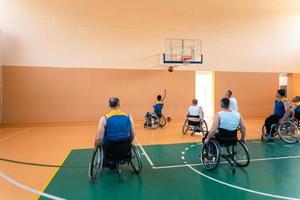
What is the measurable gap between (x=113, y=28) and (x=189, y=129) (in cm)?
464

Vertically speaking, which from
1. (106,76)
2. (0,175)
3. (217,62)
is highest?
(217,62)

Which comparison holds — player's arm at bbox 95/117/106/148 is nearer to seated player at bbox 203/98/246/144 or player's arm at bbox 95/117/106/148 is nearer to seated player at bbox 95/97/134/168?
seated player at bbox 95/97/134/168

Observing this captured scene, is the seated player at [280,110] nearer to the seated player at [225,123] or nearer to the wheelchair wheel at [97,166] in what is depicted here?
the seated player at [225,123]

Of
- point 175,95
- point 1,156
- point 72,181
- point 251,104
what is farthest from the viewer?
point 251,104

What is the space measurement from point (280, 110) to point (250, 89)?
16.1ft

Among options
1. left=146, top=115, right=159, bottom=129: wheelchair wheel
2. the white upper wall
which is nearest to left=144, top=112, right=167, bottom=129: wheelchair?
left=146, top=115, right=159, bottom=129: wheelchair wheel

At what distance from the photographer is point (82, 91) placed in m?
8.65

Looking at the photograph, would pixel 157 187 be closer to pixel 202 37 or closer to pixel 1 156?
pixel 1 156

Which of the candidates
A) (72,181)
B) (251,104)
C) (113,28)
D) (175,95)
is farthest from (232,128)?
(251,104)

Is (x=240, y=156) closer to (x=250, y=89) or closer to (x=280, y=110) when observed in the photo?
(x=280, y=110)

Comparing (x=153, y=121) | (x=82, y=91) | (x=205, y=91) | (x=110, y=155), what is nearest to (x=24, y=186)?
(x=110, y=155)

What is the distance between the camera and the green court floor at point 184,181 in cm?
278

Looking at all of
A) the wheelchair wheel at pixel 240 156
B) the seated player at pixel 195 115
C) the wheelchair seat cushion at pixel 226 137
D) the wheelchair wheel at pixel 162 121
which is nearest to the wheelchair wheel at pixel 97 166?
the wheelchair seat cushion at pixel 226 137

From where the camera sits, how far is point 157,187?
2984 millimetres
